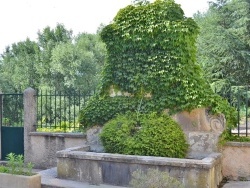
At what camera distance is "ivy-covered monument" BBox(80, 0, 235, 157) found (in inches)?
296

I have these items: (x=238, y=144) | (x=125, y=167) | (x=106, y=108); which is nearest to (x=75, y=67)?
(x=106, y=108)

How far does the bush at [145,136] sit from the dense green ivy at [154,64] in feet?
1.32

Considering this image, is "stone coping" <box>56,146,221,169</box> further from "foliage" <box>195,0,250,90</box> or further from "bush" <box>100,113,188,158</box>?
"foliage" <box>195,0,250,90</box>

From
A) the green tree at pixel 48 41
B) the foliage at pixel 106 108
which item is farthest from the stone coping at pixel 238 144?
the green tree at pixel 48 41

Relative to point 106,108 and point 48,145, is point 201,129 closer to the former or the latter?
point 106,108

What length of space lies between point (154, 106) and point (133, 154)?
140 cm

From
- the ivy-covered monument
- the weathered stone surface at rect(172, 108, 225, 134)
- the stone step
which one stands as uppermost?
the ivy-covered monument

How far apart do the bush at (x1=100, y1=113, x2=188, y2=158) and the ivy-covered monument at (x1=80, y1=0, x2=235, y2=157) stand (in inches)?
13.8

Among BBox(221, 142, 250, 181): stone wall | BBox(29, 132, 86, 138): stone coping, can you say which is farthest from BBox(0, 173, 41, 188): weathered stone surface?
BBox(221, 142, 250, 181): stone wall

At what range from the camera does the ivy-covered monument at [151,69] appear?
7527 mm

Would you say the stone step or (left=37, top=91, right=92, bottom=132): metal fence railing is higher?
(left=37, top=91, right=92, bottom=132): metal fence railing

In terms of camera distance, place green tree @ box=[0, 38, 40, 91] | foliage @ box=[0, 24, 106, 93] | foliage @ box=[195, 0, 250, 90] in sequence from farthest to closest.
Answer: green tree @ box=[0, 38, 40, 91] < foliage @ box=[0, 24, 106, 93] < foliage @ box=[195, 0, 250, 90]

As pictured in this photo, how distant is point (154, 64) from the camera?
784 centimetres

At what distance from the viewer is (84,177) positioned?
6.87m
